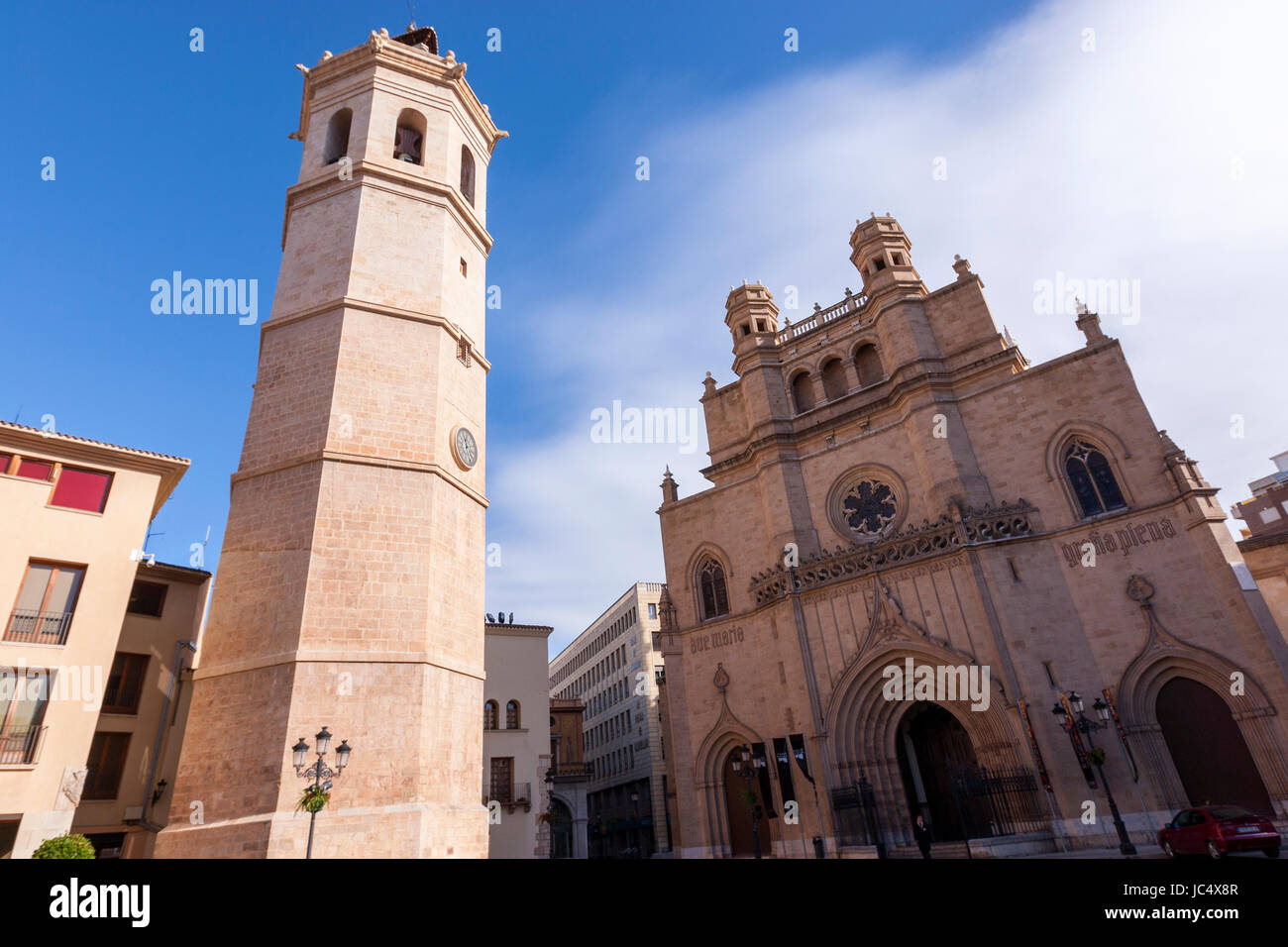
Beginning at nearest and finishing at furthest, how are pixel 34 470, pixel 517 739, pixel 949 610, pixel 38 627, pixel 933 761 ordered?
pixel 38 627 → pixel 34 470 → pixel 949 610 → pixel 933 761 → pixel 517 739

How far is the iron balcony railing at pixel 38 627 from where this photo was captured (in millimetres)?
13148

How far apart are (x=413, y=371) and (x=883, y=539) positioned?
51.2 feet

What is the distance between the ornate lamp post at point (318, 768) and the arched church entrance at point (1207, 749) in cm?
1957

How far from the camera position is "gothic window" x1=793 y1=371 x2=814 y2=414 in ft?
92.8

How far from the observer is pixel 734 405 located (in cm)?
3016

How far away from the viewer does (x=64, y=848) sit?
10.6 metres

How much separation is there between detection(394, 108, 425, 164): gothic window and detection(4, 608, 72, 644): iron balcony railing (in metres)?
13.0

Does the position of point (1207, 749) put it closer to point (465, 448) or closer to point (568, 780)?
point (465, 448)

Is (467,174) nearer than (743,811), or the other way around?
(467,174)

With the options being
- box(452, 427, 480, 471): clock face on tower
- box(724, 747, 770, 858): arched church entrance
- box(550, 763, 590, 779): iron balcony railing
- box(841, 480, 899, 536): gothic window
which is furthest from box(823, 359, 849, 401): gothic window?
box(550, 763, 590, 779): iron balcony railing

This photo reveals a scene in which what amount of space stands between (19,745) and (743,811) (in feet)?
63.9

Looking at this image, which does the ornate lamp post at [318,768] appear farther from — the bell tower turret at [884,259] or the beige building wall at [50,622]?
the bell tower turret at [884,259]

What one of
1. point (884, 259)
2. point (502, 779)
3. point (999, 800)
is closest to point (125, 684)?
point (502, 779)

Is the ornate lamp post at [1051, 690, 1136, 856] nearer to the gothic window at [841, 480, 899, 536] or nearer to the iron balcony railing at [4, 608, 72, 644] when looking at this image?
the gothic window at [841, 480, 899, 536]
